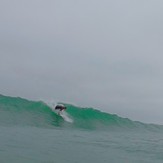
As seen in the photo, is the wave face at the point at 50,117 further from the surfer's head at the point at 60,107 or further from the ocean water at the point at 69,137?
the surfer's head at the point at 60,107

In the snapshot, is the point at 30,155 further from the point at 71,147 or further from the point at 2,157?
the point at 71,147

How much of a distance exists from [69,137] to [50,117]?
26.3ft

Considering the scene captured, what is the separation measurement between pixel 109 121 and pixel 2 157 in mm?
21057

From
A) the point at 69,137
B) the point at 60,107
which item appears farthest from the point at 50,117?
the point at 69,137

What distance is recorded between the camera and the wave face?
21.7 m

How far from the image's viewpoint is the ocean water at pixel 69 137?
426 inches

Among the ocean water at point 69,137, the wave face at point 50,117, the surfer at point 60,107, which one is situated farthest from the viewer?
the surfer at point 60,107

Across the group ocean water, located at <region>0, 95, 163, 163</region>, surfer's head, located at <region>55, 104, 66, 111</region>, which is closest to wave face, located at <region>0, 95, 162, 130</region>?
ocean water, located at <region>0, 95, 163, 163</region>

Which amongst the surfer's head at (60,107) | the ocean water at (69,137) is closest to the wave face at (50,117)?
the ocean water at (69,137)

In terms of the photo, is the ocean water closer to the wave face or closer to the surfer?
the wave face

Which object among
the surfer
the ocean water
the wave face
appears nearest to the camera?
the ocean water

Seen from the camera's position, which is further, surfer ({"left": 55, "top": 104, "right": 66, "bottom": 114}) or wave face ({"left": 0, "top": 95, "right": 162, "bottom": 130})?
surfer ({"left": 55, "top": 104, "right": 66, "bottom": 114})

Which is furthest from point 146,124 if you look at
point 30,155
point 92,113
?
point 30,155

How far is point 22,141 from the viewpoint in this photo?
12.7m
